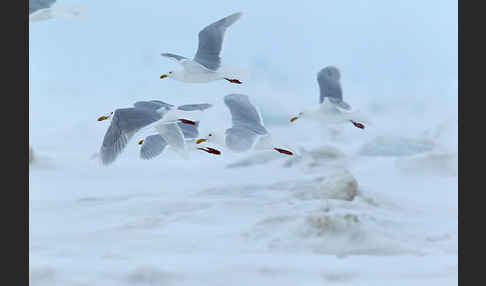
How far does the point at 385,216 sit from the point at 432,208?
178 millimetres

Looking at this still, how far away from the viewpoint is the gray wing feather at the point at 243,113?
1.68 m

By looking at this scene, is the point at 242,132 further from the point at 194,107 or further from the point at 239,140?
the point at 194,107

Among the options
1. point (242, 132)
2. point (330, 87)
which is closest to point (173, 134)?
point (242, 132)

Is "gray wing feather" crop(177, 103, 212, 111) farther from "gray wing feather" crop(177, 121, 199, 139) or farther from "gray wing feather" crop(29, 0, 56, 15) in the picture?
"gray wing feather" crop(29, 0, 56, 15)

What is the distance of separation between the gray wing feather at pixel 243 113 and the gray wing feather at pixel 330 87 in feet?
0.68

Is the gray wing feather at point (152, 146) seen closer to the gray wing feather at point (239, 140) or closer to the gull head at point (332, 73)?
the gray wing feather at point (239, 140)

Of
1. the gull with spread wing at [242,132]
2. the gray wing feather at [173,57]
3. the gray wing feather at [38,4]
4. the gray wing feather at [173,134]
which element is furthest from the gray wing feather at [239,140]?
the gray wing feather at [38,4]

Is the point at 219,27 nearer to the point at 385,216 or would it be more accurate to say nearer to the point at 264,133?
the point at 264,133

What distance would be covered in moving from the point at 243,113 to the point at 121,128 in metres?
0.37

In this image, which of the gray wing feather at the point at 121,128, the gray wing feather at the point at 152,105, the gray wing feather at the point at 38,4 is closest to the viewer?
the gray wing feather at the point at 121,128

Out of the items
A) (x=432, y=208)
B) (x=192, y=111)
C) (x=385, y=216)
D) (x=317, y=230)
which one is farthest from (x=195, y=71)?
(x=432, y=208)

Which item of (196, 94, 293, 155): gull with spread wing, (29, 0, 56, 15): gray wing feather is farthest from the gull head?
(29, 0, 56, 15): gray wing feather

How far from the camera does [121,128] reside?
149 centimetres

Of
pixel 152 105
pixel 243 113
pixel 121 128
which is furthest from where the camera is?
pixel 243 113
